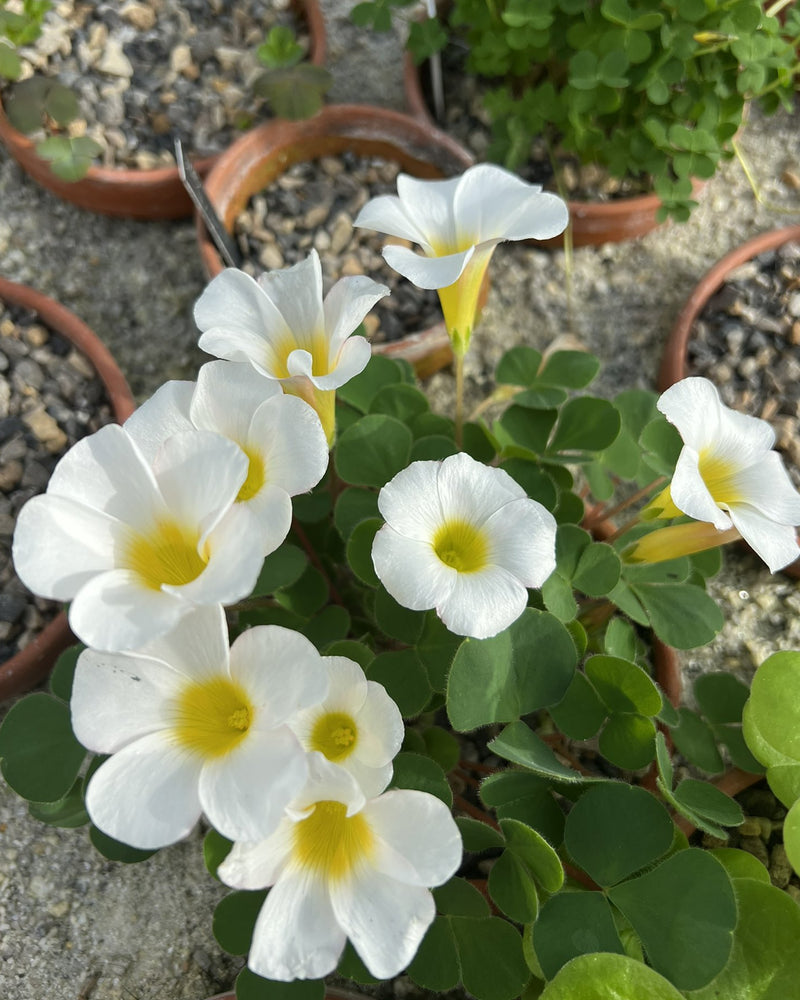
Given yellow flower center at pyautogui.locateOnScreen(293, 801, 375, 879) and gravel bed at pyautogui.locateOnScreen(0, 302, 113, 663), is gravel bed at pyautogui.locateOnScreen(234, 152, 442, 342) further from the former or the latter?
yellow flower center at pyautogui.locateOnScreen(293, 801, 375, 879)

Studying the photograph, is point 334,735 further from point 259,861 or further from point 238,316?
point 238,316

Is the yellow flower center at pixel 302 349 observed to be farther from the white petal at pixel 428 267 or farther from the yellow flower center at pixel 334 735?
the yellow flower center at pixel 334 735

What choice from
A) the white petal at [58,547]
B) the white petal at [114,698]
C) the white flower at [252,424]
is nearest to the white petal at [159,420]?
the white flower at [252,424]

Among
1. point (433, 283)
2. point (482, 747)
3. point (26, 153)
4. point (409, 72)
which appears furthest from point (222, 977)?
point (409, 72)

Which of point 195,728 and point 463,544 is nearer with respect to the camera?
→ point 195,728

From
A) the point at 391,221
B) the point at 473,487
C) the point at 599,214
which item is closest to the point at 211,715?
the point at 473,487

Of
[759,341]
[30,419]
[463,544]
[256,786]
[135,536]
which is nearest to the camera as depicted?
[256,786]

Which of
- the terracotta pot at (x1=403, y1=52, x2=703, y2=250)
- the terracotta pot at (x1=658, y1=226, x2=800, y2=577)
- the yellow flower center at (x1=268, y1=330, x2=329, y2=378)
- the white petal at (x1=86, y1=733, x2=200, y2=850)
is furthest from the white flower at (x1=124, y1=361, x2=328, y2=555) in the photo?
the terracotta pot at (x1=403, y1=52, x2=703, y2=250)
